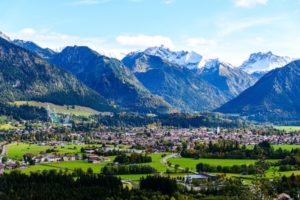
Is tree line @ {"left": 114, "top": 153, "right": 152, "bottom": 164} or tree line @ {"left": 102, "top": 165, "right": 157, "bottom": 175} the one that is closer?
tree line @ {"left": 102, "top": 165, "right": 157, "bottom": 175}

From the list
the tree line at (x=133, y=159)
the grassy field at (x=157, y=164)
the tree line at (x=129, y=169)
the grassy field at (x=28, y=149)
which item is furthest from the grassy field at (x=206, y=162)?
the grassy field at (x=28, y=149)

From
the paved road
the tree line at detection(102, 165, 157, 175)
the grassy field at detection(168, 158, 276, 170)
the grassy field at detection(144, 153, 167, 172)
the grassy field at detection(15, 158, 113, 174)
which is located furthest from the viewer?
the paved road

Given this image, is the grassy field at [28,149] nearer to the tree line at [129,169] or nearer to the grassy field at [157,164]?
the grassy field at [157,164]

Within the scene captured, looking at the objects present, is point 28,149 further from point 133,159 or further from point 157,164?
point 157,164

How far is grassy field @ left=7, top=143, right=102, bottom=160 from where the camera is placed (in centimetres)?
15362

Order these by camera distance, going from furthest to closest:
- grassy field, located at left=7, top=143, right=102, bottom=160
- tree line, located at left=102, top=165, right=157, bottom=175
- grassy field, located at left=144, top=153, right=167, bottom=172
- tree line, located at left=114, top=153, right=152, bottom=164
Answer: grassy field, located at left=7, top=143, right=102, bottom=160, tree line, located at left=114, top=153, right=152, bottom=164, grassy field, located at left=144, top=153, right=167, bottom=172, tree line, located at left=102, top=165, right=157, bottom=175

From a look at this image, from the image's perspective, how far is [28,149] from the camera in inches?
6609

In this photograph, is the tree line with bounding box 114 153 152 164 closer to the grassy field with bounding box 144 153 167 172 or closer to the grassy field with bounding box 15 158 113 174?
the grassy field with bounding box 144 153 167 172

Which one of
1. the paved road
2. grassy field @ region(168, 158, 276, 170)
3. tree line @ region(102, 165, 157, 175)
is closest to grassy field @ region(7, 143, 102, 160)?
the paved road

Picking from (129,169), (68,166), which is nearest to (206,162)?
(129,169)

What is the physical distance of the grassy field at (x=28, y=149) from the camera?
154 m

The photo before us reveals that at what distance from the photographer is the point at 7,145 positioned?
18038 cm

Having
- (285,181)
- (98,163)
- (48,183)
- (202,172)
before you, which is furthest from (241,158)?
(48,183)

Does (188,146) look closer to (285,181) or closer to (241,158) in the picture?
(241,158)
